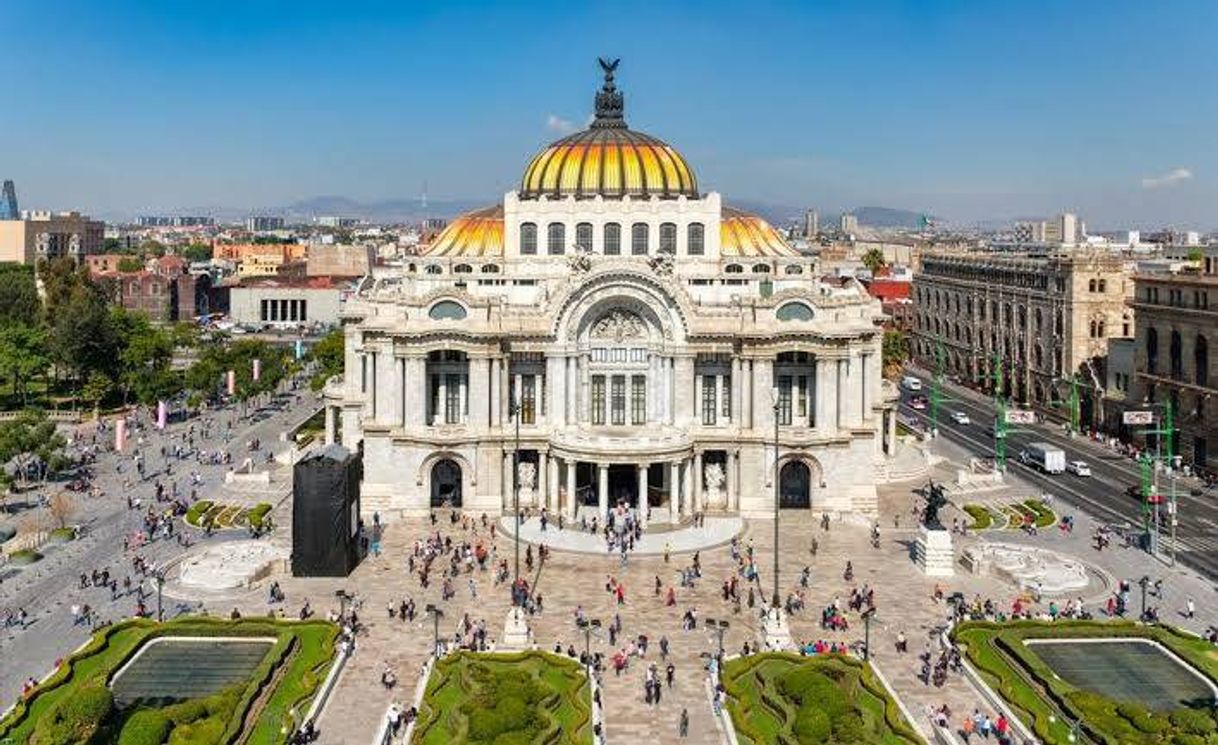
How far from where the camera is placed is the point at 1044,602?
59906mm

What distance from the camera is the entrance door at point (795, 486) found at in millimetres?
79125

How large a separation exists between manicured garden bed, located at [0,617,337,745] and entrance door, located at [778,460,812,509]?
3559 centimetres

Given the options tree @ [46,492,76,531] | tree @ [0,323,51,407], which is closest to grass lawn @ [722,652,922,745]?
tree @ [46,492,76,531]

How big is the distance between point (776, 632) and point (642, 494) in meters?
23.5

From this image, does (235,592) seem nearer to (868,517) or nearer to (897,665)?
(897,665)

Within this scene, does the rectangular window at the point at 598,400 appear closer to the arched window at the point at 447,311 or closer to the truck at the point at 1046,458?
the arched window at the point at 447,311

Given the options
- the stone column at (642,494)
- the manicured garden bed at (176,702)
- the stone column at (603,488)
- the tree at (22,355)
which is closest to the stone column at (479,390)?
the stone column at (603,488)

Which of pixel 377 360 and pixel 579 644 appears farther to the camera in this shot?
pixel 377 360

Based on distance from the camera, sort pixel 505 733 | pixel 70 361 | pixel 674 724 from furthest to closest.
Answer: pixel 70 361
pixel 674 724
pixel 505 733

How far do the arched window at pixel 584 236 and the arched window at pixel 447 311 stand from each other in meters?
12.8

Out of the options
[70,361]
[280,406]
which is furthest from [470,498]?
[70,361]

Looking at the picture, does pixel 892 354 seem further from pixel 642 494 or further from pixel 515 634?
pixel 515 634

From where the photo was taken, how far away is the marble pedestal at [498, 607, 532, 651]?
5197cm

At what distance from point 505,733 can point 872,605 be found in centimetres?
2295
